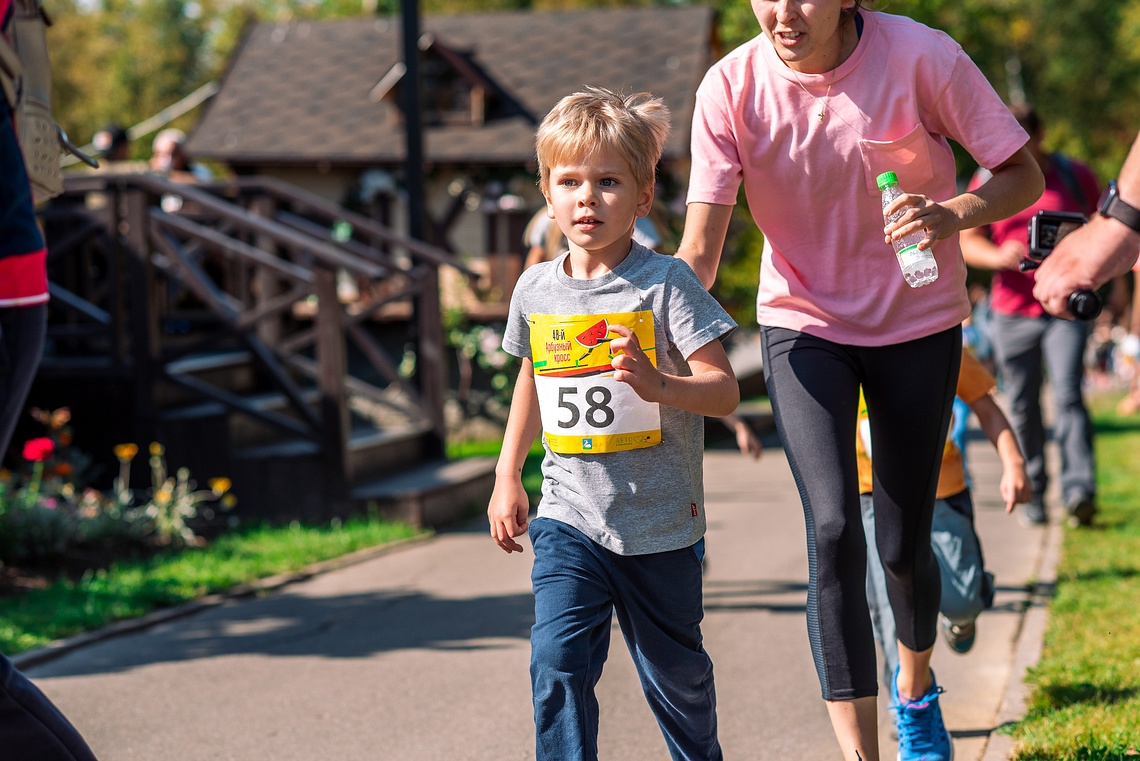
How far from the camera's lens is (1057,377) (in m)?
7.96

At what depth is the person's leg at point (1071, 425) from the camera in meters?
7.82

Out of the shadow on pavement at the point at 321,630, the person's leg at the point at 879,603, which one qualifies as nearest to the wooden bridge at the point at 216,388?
the shadow on pavement at the point at 321,630

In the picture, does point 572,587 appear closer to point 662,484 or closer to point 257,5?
point 662,484

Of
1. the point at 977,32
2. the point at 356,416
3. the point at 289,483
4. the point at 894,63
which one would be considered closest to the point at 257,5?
the point at 977,32

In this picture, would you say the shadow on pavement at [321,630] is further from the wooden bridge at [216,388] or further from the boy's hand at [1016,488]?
the boy's hand at [1016,488]

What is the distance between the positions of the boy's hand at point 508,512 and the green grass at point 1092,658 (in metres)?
1.65

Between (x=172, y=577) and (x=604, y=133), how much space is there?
4547 millimetres

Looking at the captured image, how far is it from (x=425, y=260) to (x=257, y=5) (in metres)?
49.5

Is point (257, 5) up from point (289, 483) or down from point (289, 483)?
up

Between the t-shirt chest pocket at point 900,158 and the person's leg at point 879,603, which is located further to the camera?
the person's leg at point 879,603

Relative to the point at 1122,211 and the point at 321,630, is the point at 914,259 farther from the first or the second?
the point at 321,630

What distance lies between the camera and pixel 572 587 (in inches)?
118

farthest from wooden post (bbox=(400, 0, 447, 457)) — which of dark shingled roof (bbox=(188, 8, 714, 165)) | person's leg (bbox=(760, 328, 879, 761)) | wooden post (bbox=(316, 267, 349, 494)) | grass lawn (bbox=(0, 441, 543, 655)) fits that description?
dark shingled roof (bbox=(188, 8, 714, 165))

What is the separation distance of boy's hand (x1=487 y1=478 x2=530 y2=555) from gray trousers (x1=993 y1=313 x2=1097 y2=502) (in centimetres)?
548
